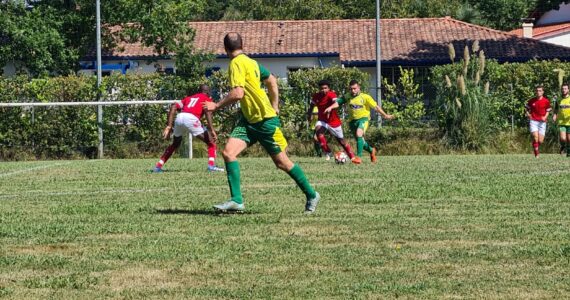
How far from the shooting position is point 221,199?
1430 cm

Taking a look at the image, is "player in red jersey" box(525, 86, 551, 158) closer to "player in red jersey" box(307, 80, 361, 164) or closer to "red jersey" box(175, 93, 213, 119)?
"player in red jersey" box(307, 80, 361, 164)

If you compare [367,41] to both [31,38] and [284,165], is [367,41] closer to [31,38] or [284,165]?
[31,38]

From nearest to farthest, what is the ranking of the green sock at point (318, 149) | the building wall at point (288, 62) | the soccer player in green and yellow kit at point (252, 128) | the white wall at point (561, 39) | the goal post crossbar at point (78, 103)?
1. the soccer player in green and yellow kit at point (252, 128)
2. the green sock at point (318, 149)
3. the goal post crossbar at point (78, 103)
4. the building wall at point (288, 62)
5. the white wall at point (561, 39)

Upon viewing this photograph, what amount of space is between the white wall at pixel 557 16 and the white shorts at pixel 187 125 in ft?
185

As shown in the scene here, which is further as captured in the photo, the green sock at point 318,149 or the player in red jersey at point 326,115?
the green sock at point 318,149

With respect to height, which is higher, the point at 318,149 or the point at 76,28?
the point at 76,28

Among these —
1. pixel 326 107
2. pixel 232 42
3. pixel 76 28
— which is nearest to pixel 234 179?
pixel 232 42

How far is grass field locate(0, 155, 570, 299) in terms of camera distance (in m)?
7.81

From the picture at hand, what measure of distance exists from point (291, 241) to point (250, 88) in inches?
101

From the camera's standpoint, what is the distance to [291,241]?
9.95 meters

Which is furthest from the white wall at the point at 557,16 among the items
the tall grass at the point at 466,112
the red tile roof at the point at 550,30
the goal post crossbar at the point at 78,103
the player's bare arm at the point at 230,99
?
the player's bare arm at the point at 230,99

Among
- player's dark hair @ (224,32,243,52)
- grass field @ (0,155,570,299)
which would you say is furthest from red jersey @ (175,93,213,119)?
player's dark hair @ (224,32,243,52)

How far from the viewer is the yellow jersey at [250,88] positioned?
38.9 feet

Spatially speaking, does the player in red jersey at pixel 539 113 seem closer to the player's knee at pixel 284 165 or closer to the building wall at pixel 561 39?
the player's knee at pixel 284 165
